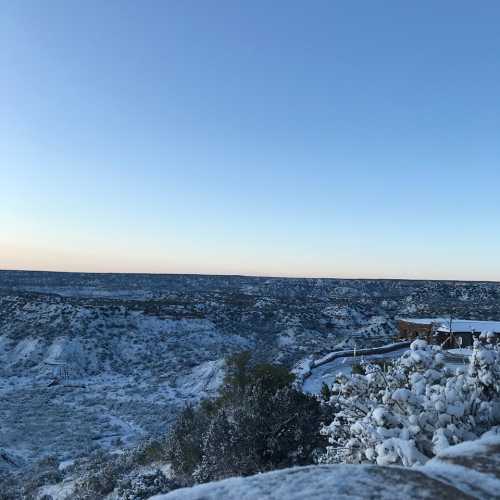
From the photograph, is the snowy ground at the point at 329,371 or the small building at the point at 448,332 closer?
the snowy ground at the point at 329,371

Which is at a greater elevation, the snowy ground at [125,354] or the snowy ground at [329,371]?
the snowy ground at [329,371]

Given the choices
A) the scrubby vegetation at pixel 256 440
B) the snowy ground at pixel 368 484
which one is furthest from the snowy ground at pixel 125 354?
the snowy ground at pixel 368 484

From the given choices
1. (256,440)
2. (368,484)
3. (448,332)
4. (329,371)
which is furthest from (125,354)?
(368,484)

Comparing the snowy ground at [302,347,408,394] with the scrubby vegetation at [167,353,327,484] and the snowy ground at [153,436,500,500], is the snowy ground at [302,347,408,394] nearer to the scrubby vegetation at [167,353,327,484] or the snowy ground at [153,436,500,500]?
the scrubby vegetation at [167,353,327,484]

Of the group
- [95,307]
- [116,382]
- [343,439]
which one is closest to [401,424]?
[343,439]

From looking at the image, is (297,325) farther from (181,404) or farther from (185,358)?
(181,404)

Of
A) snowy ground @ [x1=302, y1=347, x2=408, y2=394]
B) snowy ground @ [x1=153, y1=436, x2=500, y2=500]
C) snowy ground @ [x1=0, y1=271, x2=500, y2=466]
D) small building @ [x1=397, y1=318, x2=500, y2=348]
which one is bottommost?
snowy ground @ [x1=0, y1=271, x2=500, y2=466]

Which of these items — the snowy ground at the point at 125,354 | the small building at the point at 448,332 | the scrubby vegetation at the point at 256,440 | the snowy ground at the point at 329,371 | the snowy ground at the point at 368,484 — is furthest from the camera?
the small building at the point at 448,332

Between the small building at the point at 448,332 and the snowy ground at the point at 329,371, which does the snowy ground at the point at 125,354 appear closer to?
the snowy ground at the point at 329,371

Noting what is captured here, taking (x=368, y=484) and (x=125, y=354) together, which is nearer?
(x=368, y=484)

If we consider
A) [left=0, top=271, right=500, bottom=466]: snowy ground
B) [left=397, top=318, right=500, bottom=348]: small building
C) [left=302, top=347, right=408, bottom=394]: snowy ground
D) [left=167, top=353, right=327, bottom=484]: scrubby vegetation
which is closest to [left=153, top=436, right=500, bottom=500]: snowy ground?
[left=167, top=353, right=327, bottom=484]: scrubby vegetation

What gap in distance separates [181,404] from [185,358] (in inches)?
463

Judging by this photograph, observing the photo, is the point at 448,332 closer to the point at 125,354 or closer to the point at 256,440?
the point at 256,440

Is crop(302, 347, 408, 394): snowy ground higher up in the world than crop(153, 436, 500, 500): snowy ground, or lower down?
lower down
